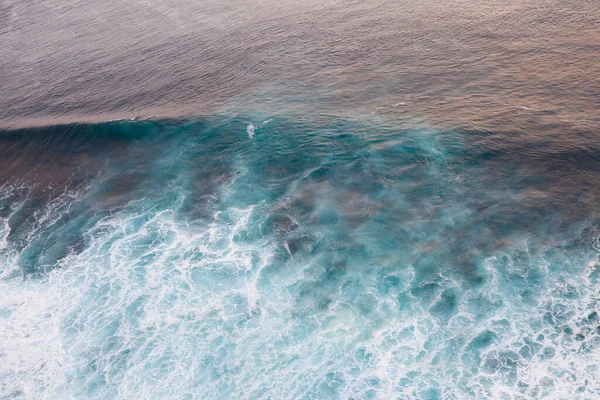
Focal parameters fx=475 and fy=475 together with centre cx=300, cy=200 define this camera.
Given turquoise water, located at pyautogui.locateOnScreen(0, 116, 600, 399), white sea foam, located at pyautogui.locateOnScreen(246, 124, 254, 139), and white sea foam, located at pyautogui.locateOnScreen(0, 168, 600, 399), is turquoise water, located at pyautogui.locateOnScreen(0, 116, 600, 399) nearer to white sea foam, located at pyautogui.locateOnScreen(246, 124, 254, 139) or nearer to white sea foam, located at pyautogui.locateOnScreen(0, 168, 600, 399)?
white sea foam, located at pyautogui.locateOnScreen(0, 168, 600, 399)

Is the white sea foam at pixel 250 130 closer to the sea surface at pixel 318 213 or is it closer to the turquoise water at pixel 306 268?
the turquoise water at pixel 306 268

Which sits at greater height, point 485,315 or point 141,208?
point 141,208

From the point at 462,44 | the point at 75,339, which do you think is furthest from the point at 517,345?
the point at 462,44

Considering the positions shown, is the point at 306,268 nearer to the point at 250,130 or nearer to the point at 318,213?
the point at 318,213

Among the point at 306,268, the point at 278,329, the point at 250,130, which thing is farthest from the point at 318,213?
the point at 250,130

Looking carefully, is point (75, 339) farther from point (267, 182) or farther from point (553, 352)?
point (553, 352)

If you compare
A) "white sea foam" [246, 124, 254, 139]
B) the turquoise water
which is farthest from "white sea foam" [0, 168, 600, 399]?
"white sea foam" [246, 124, 254, 139]
